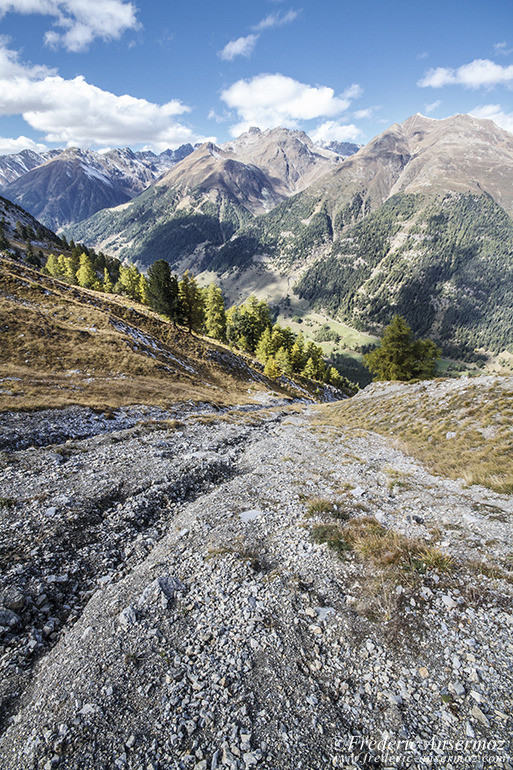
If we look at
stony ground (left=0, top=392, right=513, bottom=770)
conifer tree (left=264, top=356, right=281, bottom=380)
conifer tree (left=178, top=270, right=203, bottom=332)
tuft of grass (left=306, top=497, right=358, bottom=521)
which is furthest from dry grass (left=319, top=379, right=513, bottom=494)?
conifer tree (left=178, top=270, right=203, bottom=332)

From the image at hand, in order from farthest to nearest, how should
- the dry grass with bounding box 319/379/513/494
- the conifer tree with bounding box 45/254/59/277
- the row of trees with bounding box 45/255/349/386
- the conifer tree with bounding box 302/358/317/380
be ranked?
the conifer tree with bounding box 45/254/59/277
the conifer tree with bounding box 302/358/317/380
the row of trees with bounding box 45/255/349/386
the dry grass with bounding box 319/379/513/494

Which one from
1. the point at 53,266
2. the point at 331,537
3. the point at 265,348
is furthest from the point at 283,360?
the point at 53,266

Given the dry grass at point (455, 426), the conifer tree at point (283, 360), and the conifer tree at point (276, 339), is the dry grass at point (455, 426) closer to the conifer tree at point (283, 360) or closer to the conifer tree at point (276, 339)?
the conifer tree at point (283, 360)

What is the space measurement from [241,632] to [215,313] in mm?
79572

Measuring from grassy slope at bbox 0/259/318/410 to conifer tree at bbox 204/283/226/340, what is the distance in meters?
18.3

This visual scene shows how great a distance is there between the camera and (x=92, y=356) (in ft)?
128

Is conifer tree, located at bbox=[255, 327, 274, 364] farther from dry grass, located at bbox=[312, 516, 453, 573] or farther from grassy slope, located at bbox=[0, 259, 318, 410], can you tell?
dry grass, located at bbox=[312, 516, 453, 573]

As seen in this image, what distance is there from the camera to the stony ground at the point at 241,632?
5.49 metres

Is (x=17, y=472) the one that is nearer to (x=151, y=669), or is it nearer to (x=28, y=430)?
(x=28, y=430)

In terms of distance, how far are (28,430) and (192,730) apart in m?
20.4

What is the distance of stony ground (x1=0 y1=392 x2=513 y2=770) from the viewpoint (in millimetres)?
5492

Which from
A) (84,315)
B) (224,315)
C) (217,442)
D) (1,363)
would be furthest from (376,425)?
(224,315)

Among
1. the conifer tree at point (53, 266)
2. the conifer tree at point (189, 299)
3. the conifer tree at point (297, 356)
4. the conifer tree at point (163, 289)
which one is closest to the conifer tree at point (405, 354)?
the conifer tree at point (297, 356)

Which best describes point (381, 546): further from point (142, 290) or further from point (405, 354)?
point (142, 290)
